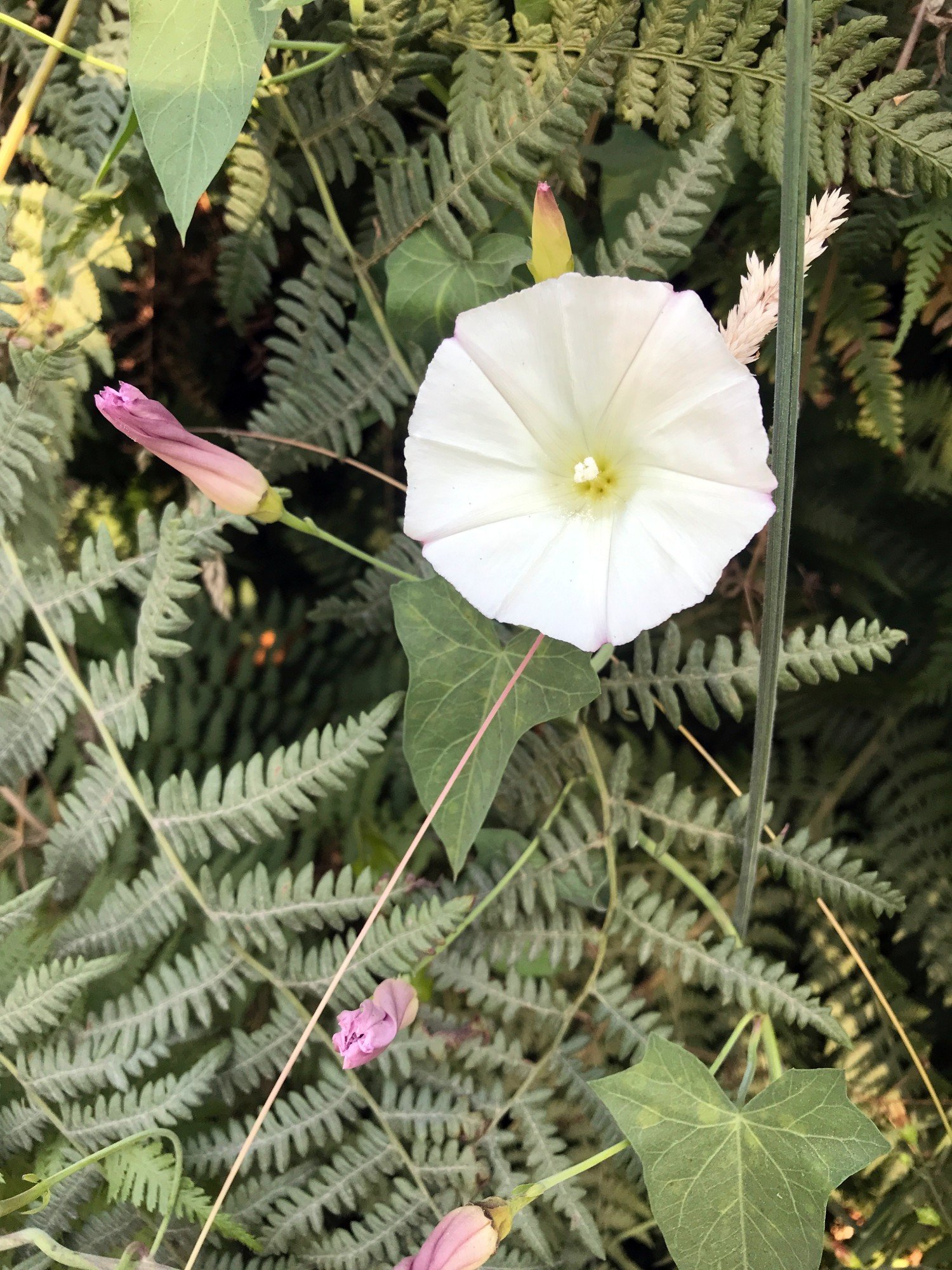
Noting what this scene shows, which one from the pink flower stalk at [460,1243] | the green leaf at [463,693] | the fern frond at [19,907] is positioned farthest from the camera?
the fern frond at [19,907]

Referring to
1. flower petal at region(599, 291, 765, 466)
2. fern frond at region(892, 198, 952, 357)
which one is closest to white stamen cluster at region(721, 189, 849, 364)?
flower petal at region(599, 291, 765, 466)

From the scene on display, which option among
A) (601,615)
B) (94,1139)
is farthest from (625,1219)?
(601,615)

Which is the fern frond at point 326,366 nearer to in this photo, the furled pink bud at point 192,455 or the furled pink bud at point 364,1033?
the furled pink bud at point 192,455

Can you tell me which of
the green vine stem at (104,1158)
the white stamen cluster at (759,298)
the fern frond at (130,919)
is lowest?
the green vine stem at (104,1158)

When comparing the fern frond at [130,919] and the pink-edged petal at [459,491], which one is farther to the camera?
the fern frond at [130,919]

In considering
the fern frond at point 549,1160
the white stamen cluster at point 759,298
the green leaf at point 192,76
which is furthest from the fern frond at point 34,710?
the white stamen cluster at point 759,298

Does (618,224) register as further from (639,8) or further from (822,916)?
(822,916)

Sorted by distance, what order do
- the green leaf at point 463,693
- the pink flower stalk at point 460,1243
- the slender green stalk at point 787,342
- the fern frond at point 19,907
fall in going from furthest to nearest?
the fern frond at point 19,907
the green leaf at point 463,693
the pink flower stalk at point 460,1243
the slender green stalk at point 787,342
